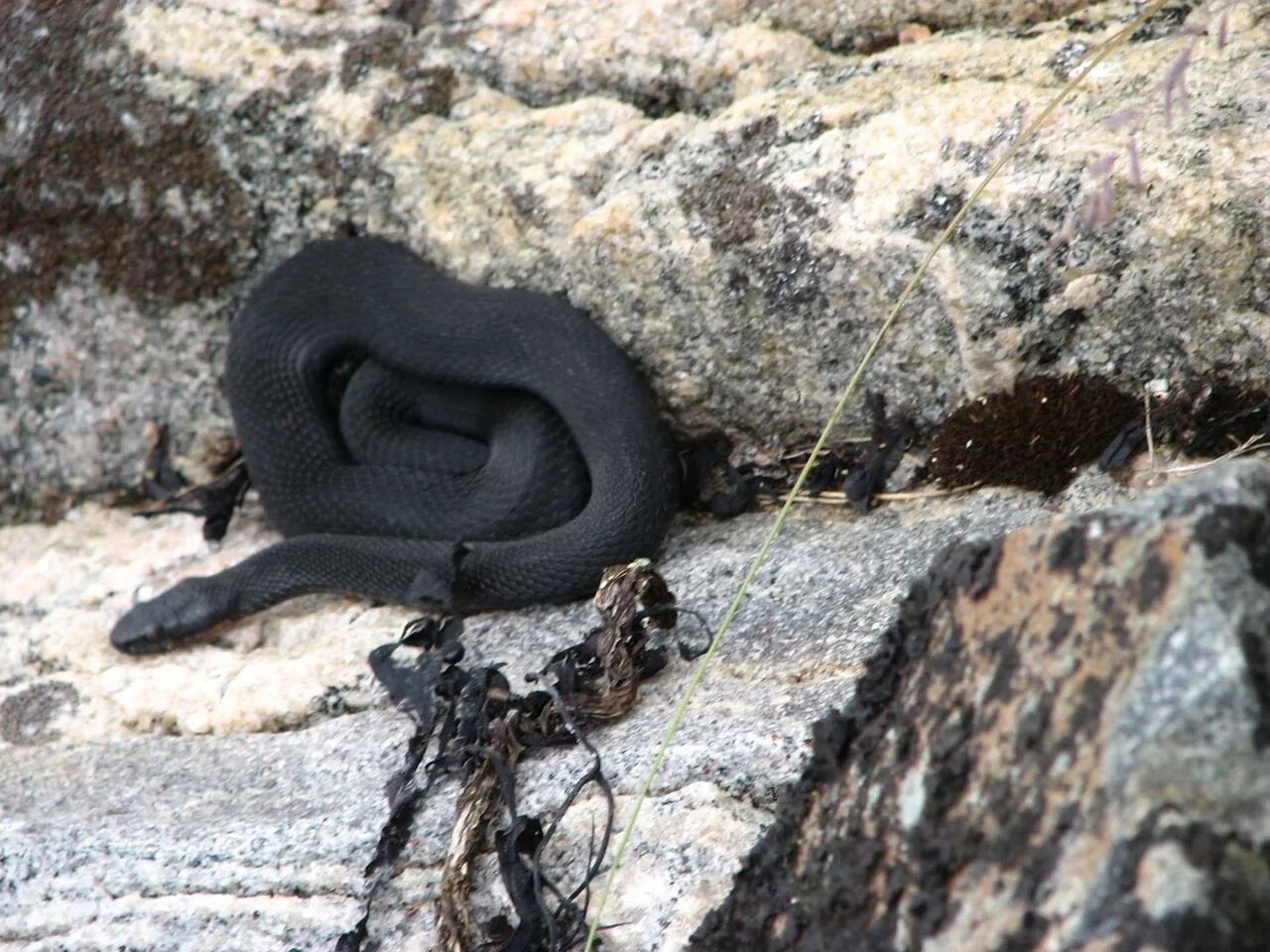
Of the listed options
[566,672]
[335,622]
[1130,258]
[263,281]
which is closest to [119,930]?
[566,672]

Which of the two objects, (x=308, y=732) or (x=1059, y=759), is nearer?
(x=1059, y=759)

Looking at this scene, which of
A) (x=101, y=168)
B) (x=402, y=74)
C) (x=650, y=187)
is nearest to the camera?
(x=650, y=187)

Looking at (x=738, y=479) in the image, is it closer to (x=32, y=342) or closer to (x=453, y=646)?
(x=453, y=646)

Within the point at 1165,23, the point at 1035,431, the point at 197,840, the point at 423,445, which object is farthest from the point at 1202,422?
the point at 197,840

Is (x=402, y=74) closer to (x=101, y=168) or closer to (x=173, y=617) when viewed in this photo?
(x=101, y=168)

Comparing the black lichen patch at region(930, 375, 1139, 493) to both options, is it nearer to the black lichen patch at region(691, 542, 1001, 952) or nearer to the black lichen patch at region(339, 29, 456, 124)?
the black lichen patch at region(691, 542, 1001, 952)

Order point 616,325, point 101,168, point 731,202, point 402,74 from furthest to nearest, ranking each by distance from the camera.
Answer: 1. point 101,168
2. point 402,74
3. point 616,325
4. point 731,202

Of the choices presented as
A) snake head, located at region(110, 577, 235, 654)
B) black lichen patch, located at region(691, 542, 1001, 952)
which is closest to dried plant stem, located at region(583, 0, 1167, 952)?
black lichen patch, located at region(691, 542, 1001, 952)
